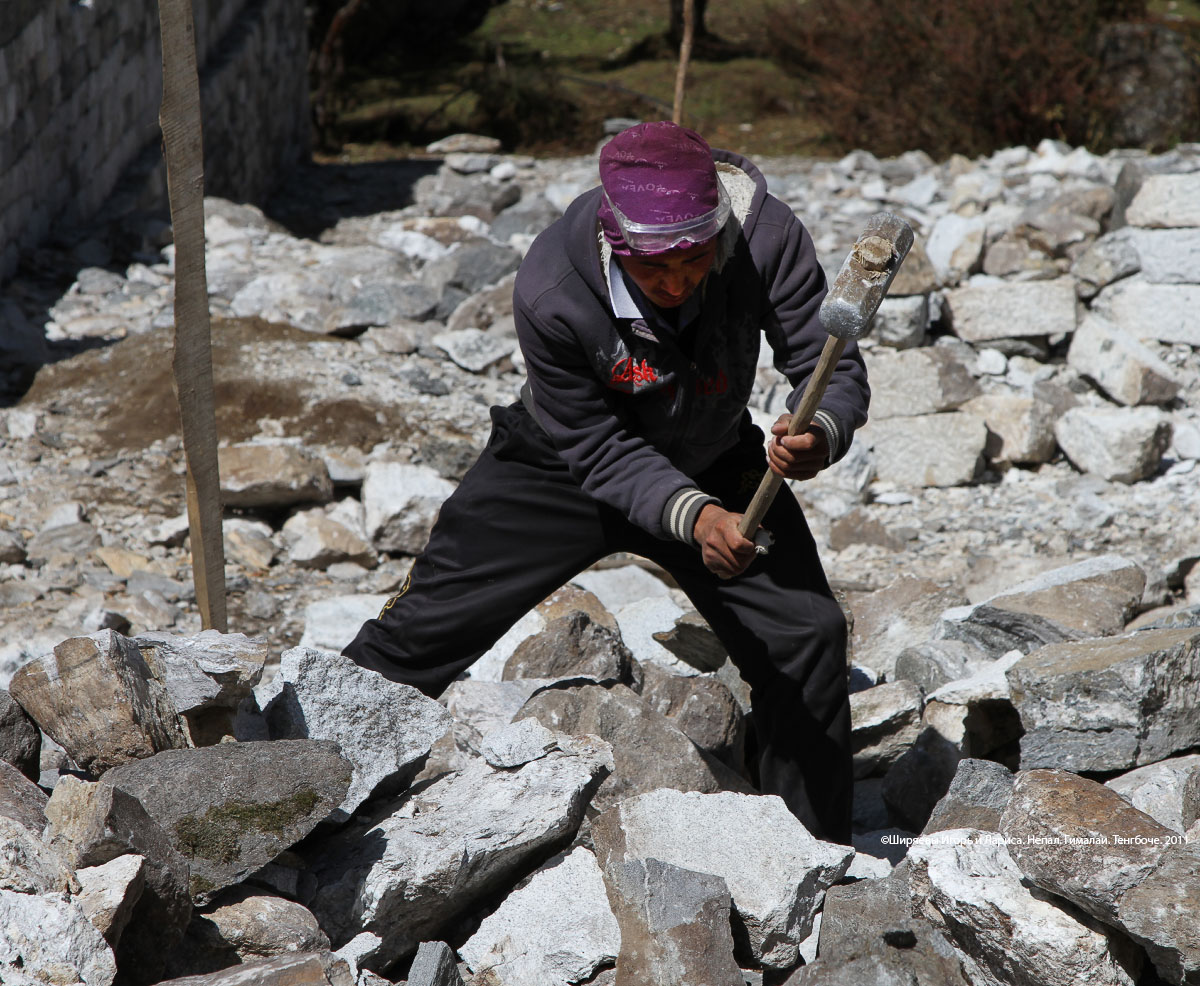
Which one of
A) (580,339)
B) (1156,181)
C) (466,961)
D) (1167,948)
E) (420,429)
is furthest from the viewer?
(1156,181)

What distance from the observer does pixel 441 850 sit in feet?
7.41

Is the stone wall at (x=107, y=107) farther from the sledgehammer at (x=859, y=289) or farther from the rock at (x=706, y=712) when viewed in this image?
the sledgehammer at (x=859, y=289)

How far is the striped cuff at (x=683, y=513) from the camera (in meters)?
2.39

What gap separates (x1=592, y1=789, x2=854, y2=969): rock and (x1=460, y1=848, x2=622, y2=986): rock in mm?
68

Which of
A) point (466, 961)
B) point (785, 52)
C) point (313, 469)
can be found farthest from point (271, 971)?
point (785, 52)

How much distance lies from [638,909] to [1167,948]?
33.7 inches

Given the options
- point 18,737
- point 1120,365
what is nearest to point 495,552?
point 18,737

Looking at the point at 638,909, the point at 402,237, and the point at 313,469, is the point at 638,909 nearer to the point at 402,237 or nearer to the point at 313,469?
the point at 313,469

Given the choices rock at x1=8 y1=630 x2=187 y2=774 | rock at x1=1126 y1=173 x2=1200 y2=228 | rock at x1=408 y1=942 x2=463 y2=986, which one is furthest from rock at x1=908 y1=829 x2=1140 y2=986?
rock at x1=1126 y1=173 x2=1200 y2=228

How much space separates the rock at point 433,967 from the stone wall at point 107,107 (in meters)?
5.78

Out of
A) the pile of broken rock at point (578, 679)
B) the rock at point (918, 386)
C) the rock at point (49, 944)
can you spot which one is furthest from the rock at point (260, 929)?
the rock at point (918, 386)

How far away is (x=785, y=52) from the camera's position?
51.6 ft

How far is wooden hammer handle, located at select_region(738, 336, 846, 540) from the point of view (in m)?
2.05

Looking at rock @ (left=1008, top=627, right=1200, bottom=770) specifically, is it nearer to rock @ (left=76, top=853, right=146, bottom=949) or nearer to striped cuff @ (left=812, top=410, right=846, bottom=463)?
striped cuff @ (left=812, top=410, right=846, bottom=463)
